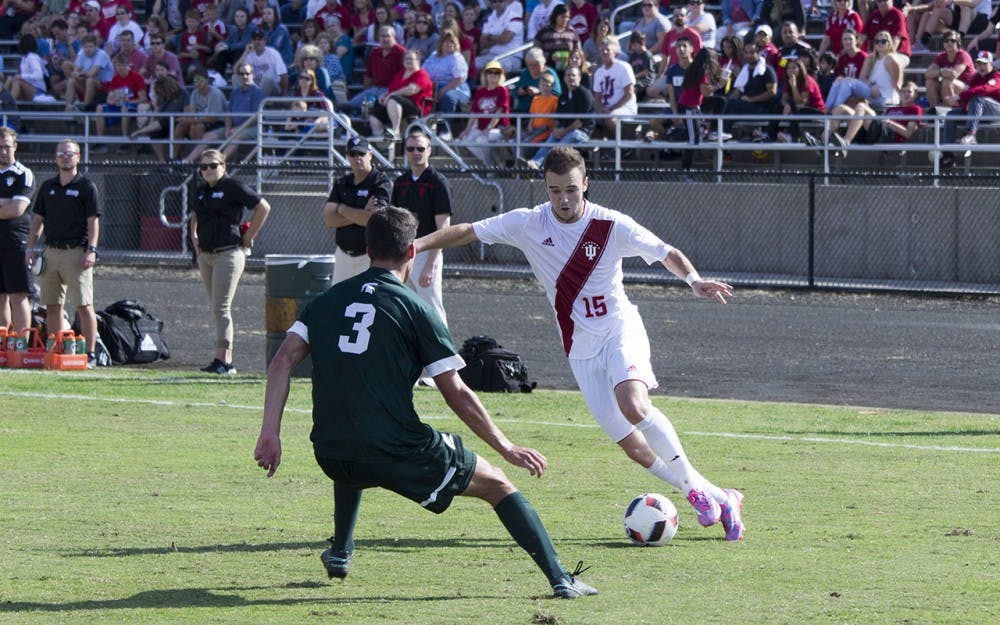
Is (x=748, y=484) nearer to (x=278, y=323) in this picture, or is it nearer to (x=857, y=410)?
(x=857, y=410)

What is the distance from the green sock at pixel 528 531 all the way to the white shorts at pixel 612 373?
5.11 ft

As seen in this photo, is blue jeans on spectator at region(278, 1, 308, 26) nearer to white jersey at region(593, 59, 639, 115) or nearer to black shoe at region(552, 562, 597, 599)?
white jersey at region(593, 59, 639, 115)

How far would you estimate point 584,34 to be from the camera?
26.1 m

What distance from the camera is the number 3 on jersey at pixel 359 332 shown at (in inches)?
240

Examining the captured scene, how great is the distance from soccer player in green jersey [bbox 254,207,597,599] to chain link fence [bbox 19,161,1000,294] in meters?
14.9

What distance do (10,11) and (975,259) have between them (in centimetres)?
2064

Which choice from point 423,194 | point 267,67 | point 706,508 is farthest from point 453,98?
point 706,508

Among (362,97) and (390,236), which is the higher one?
(362,97)

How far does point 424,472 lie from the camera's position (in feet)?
20.3

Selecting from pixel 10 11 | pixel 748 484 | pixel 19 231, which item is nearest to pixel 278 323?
pixel 19 231

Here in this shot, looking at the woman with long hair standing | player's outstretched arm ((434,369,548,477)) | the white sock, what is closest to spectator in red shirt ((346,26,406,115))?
the woman with long hair standing

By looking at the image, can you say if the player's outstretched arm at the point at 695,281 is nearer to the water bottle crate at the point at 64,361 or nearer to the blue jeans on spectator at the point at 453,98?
the water bottle crate at the point at 64,361

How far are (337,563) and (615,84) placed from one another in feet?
58.4

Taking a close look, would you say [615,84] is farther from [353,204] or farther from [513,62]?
[353,204]
